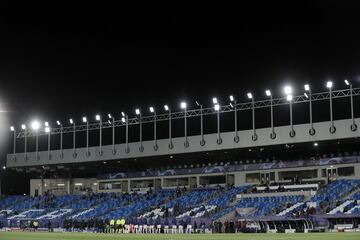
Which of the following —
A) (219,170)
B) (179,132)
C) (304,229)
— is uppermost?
(179,132)

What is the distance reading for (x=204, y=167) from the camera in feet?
248

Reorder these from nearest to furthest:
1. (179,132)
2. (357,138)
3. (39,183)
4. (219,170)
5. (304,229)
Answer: (304,229) → (357,138) → (219,170) → (179,132) → (39,183)

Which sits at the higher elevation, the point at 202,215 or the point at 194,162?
the point at 194,162

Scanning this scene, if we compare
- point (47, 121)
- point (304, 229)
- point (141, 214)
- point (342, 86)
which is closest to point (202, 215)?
point (141, 214)

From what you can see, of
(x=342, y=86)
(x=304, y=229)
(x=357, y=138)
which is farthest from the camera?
(x=342, y=86)

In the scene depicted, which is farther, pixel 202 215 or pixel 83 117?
pixel 83 117

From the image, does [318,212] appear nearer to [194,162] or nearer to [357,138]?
[357,138]

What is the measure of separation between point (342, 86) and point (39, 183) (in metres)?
52.3

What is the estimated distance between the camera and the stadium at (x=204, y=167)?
5469cm

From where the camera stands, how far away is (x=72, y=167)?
85.8m

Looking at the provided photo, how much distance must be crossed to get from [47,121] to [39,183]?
1788 centimetres

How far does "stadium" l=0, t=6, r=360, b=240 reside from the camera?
2153 inches

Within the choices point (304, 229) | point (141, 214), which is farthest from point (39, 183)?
point (304, 229)

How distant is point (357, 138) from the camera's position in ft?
193
